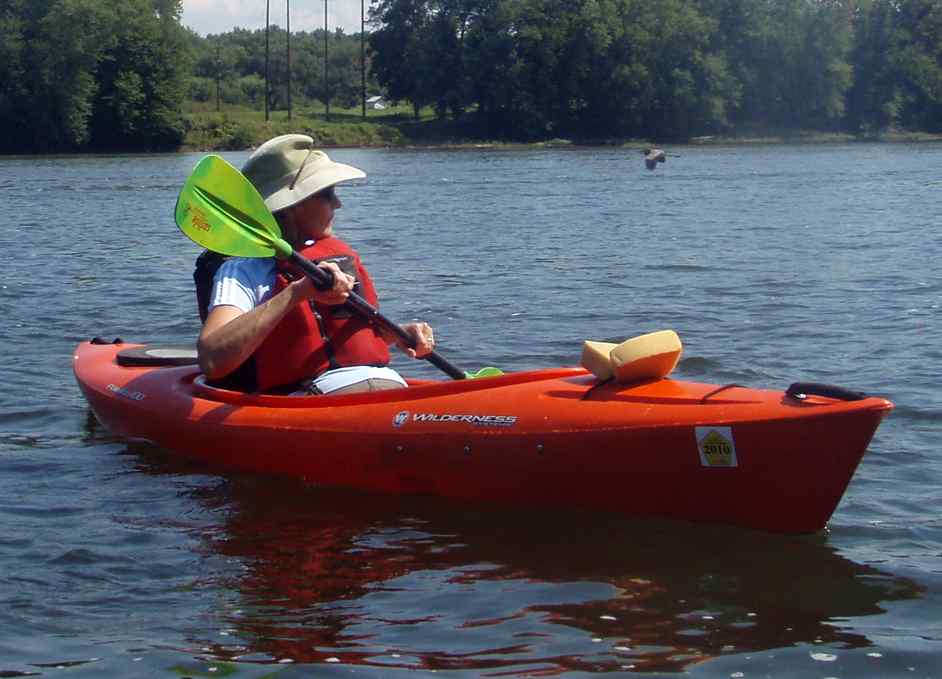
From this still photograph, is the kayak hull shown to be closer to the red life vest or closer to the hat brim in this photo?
the red life vest

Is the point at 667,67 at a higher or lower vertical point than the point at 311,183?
higher

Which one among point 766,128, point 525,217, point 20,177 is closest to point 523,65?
point 766,128

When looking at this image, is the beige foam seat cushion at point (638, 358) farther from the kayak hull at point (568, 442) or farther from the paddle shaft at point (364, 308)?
the paddle shaft at point (364, 308)

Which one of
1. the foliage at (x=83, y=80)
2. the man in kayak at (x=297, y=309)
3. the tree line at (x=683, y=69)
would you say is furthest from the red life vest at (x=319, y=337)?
the tree line at (x=683, y=69)

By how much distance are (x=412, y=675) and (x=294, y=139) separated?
7.42 ft

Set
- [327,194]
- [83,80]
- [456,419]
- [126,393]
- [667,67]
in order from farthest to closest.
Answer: [667,67]
[83,80]
[126,393]
[327,194]
[456,419]

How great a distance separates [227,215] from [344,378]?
0.75 m

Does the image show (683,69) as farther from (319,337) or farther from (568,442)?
(568,442)

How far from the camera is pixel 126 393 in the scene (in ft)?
19.7

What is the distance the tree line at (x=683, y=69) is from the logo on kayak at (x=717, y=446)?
190 ft

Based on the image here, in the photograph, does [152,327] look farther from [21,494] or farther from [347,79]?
[347,79]

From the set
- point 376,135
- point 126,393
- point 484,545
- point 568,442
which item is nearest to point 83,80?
point 376,135

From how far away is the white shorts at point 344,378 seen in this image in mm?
5113

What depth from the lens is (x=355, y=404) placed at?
Result: 4945mm
